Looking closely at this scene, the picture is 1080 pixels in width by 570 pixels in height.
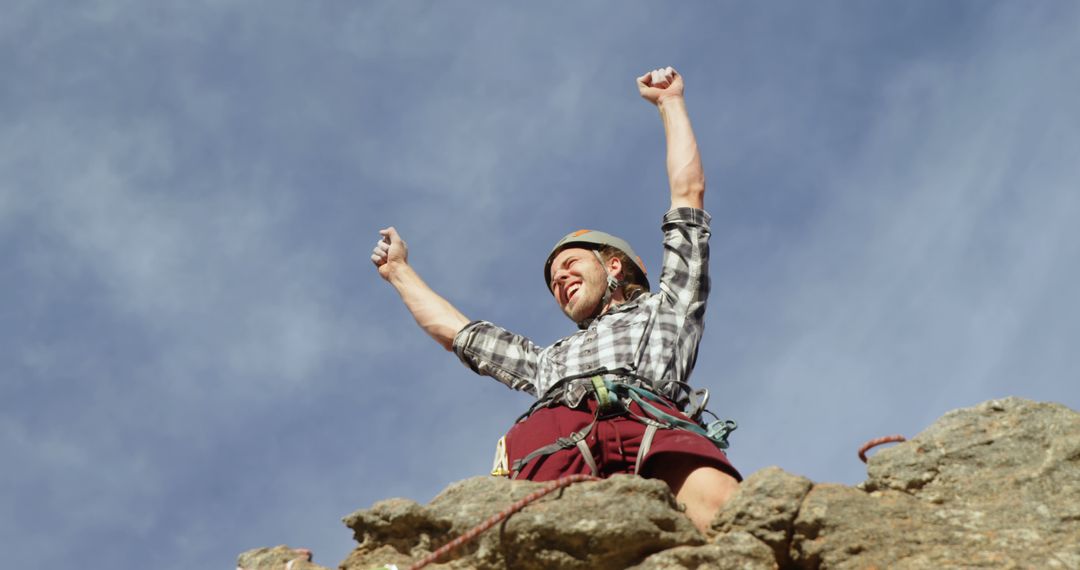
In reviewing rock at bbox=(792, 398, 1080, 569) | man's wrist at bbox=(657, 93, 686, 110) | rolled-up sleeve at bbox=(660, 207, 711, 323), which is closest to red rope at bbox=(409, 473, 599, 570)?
rock at bbox=(792, 398, 1080, 569)

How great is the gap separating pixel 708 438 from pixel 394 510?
2.17 m

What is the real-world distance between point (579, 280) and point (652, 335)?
43.6 inches

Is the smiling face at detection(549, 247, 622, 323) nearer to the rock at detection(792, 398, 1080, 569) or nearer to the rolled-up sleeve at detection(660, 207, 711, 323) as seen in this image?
the rolled-up sleeve at detection(660, 207, 711, 323)

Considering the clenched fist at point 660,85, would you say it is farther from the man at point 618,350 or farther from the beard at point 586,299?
the beard at point 586,299

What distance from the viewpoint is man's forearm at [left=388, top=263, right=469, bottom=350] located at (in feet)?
31.1

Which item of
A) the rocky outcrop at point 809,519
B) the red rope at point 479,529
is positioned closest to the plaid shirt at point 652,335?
the rocky outcrop at point 809,519

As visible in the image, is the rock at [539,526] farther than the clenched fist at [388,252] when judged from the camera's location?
No

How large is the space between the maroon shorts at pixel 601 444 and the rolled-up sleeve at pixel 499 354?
1333 mm

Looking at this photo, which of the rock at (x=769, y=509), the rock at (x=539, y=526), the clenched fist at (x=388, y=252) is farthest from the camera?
the clenched fist at (x=388, y=252)

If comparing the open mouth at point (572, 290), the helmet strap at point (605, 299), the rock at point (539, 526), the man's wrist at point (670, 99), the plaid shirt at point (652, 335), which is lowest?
the rock at point (539, 526)

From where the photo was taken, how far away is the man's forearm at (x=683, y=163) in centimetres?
852

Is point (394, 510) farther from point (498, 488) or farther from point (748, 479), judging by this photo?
point (748, 479)

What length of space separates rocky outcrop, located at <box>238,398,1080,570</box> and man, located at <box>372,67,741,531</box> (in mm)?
625

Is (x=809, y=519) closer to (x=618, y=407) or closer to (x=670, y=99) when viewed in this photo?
(x=618, y=407)
